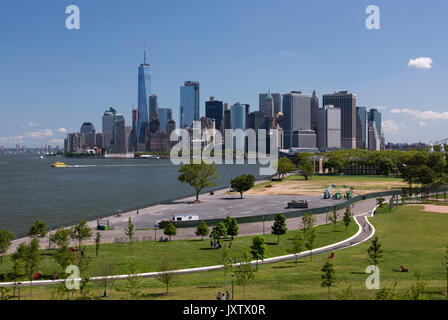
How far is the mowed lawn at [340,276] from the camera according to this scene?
1021 inches

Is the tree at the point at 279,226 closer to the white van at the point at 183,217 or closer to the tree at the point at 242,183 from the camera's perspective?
the white van at the point at 183,217

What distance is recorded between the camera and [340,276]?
3162 centimetres

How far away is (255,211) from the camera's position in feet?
242

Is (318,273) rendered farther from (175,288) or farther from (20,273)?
(20,273)

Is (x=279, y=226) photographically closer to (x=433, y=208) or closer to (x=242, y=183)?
(x=433, y=208)

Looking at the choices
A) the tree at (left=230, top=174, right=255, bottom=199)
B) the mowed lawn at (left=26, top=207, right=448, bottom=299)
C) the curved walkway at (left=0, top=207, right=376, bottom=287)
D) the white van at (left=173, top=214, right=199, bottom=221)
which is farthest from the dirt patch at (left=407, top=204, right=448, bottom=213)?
the white van at (left=173, top=214, right=199, bottom=221)

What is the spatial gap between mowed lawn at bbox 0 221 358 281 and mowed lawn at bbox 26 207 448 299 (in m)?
4.08

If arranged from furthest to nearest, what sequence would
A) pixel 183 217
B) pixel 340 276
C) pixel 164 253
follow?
pixel 183 217, pixel 164 253, pixel 340 276

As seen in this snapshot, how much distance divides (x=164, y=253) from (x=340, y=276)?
59.5 feet

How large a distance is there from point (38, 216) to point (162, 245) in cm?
3938

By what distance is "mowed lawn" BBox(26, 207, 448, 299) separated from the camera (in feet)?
85.0

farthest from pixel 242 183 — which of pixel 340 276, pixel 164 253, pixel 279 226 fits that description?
pixel 340 276

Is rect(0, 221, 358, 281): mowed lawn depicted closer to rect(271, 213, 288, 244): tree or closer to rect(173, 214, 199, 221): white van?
rect(271, 213, 288, 244): tree

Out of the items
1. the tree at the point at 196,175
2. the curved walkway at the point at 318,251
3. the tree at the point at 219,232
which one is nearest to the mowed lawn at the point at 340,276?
the curved walkway at the point at 318,251
